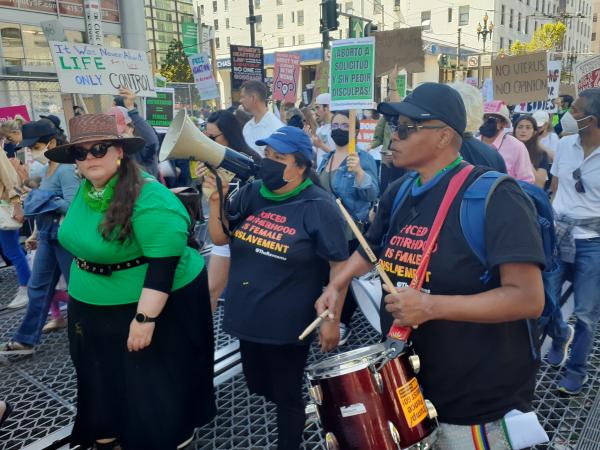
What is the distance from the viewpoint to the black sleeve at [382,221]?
2219 mm

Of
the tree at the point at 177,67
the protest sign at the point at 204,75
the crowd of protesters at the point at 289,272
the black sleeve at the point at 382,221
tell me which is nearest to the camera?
the crowd of protesters at the point at 289,272

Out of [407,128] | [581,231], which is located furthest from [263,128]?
[407,128]

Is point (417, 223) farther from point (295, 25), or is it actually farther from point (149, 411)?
point (295, 25)

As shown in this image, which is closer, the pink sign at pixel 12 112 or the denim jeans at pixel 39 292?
the denim jeans at pixel 39 292

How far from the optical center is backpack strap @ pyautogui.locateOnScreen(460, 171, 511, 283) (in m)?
1.67

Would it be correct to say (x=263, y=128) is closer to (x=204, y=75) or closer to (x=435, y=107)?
(x=435, y=107)

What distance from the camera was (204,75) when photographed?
12.1 m

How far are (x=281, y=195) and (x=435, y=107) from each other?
1.13 m

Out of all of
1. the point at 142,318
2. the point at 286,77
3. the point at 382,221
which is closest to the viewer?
the point at 382,221

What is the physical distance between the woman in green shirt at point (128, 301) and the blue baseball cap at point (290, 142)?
0.59 meters

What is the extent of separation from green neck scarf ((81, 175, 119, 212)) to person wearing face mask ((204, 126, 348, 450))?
51 centimetres

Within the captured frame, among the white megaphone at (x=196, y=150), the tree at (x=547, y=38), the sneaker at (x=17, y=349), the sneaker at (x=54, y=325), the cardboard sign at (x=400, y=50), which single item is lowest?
the sneaker at (x=54, y=325)

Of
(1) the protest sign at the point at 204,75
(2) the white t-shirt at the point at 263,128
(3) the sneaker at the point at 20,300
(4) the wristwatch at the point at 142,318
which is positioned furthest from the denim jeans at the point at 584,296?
(1) the protest sign at the point at 204,75

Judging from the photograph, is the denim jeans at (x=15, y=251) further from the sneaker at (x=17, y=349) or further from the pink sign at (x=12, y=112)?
the pink sign at (x=12, y=112)
